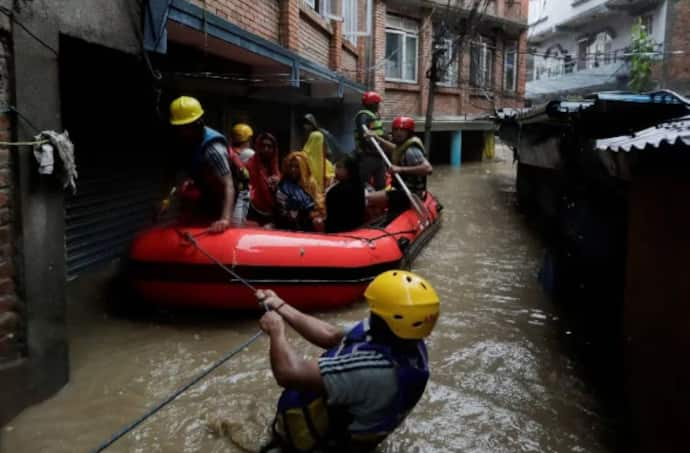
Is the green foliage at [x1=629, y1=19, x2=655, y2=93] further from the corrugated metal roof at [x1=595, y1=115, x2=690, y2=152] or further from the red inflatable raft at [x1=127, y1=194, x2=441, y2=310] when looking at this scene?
the corrugated metal roof at [x1=595, y1=115, x2=690, y2=152]

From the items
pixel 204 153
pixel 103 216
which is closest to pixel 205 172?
pixel 204 153

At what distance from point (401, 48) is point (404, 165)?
11227 millimetres

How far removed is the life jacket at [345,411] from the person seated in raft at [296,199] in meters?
3.36

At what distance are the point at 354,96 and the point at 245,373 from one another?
9.70 m

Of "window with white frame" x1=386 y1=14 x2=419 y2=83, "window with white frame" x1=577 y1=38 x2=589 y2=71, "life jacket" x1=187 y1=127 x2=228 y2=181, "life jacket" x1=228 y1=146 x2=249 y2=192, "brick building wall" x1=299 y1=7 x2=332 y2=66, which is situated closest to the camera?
"life jacket" x1=187 y1=127 x2=228 y2=181

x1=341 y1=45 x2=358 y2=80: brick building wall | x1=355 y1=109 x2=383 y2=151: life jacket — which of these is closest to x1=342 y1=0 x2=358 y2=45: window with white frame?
x1=341 y1=45 x2=358 y2=80: brick building wall

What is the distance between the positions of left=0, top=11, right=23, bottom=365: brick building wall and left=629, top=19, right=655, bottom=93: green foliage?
21.2m

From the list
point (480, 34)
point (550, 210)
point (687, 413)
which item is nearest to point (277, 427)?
point (687, 413)

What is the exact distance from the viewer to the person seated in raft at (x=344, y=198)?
5.71 m

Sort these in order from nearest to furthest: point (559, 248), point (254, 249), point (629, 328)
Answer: point (629, 328)
point (254, 249)
point (559, 248)

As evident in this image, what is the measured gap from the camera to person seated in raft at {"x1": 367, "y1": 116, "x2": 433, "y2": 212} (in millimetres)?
6672

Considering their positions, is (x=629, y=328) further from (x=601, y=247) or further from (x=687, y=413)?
(x=601, y=247)

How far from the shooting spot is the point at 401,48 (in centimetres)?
1695

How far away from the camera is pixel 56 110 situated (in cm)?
318
